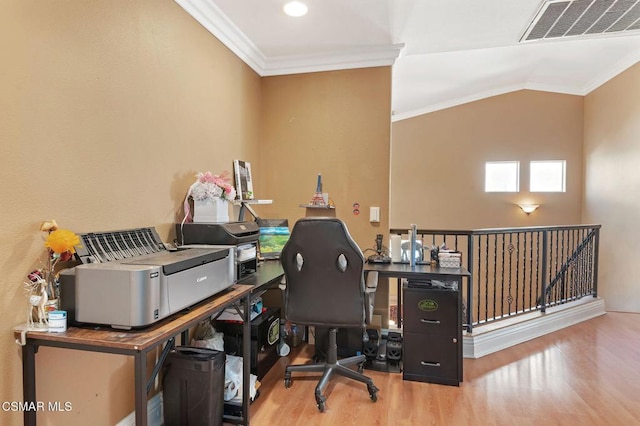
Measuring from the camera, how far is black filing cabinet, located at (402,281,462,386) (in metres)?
2.50

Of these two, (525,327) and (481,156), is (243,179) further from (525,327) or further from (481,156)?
(481,156)

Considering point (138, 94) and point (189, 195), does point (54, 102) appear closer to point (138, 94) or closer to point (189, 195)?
point (138, 94)

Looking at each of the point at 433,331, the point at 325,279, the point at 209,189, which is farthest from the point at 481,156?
the point at 209,189

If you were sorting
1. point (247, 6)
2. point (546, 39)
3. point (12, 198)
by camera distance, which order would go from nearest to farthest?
point (12, 198), point (247, 6), point (546, 39)

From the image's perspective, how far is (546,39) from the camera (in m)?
2.92

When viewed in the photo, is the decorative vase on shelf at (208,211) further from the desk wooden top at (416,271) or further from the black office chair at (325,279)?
the desk wooden top at (416,271)

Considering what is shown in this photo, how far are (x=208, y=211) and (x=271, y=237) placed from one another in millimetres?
950

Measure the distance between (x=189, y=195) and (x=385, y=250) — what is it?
1737 mm

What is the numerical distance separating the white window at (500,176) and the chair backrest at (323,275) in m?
4.71

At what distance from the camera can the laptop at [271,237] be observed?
3053 mm

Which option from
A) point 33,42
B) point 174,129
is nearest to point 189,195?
point 174,129

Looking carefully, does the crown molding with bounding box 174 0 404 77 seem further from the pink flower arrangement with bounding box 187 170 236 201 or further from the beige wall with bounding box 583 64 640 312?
the beige wall with bounding box 583 64 640 312

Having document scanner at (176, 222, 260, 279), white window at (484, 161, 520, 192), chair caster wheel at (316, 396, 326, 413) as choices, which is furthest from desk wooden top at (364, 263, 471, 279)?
white window at (484, 161, 520, 192)

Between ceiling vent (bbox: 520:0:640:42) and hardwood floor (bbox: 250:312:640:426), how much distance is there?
2.70 metres
